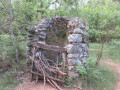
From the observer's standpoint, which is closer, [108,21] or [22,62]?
[108,21]

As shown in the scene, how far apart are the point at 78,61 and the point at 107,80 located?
1457 mm

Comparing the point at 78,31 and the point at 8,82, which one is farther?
→ the point at 8,82

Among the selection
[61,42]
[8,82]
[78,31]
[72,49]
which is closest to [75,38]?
[78,31]

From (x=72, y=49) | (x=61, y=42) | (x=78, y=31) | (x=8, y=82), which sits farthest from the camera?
(x=61, y=42)

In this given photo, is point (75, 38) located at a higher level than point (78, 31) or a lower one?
lower

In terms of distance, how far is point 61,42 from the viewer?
5.80 metres

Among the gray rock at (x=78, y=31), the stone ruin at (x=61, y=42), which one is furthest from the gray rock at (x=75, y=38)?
the gray rock at (x=78, y=31)

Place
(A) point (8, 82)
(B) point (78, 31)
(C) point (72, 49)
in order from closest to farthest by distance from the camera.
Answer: (C) point (72, 49)
(B) point (78, 31)
(A) point (8, 82)

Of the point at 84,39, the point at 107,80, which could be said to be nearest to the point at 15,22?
the point at 84,39

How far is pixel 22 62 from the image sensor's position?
565cm

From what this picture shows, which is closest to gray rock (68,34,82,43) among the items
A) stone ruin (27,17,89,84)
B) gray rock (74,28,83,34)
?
stone ruin (27,17,89,84)

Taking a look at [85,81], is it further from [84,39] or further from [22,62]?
[22,62]

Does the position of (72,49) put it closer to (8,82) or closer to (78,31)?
(78,31)

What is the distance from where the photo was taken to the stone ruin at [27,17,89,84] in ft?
13.1
